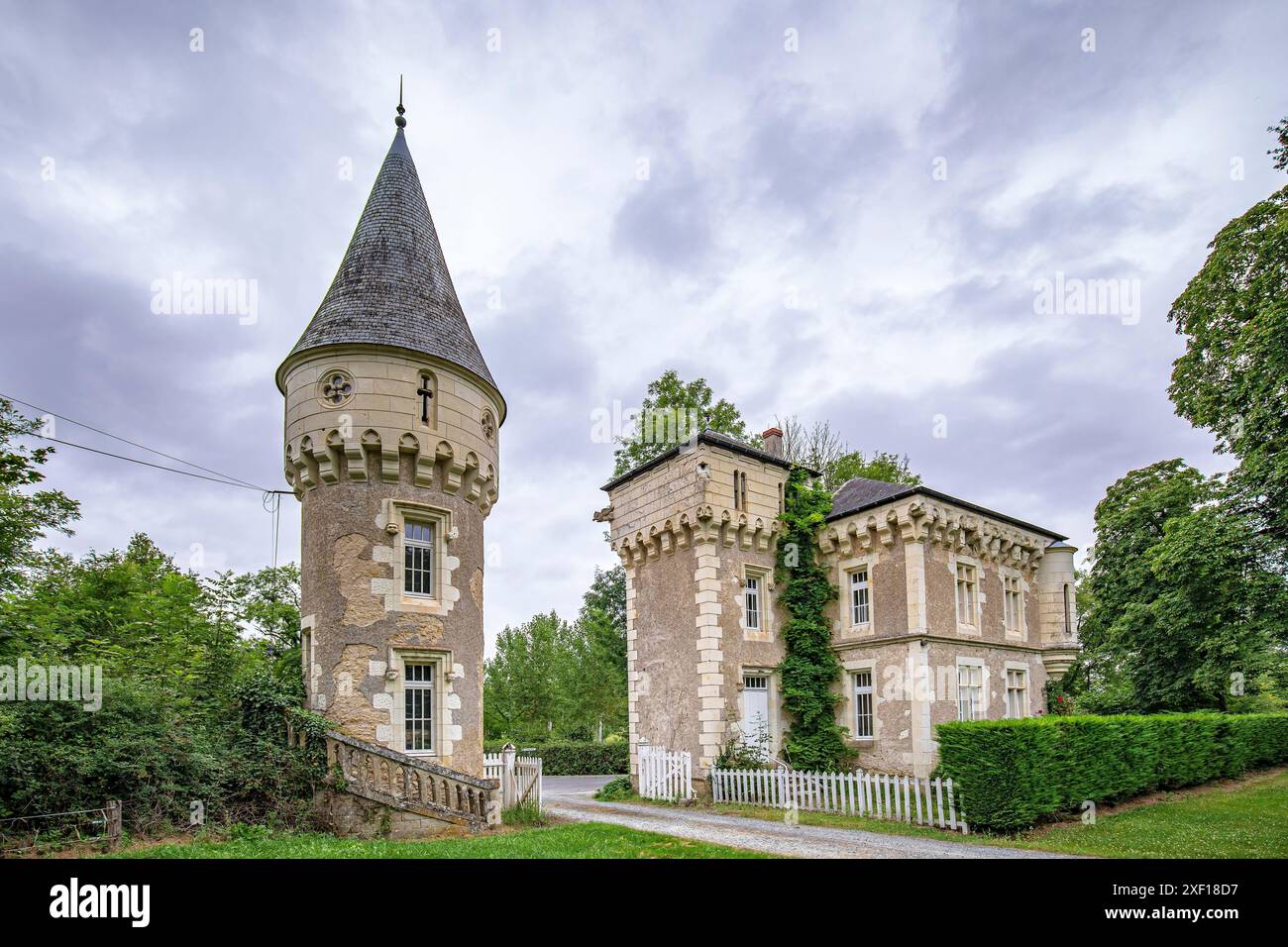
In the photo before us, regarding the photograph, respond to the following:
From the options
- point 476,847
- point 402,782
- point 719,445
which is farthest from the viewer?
point 719,445

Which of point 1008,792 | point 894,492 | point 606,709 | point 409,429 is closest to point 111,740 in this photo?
point 409,429

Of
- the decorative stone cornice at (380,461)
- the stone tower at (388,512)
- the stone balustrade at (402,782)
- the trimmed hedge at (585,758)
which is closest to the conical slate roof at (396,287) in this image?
the stone tower at (388,512)

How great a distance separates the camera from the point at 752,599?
68.7 feet

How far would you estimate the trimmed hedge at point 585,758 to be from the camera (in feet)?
105

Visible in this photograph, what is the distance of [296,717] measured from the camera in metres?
13.5

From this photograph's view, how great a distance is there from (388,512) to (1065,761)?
13.3m

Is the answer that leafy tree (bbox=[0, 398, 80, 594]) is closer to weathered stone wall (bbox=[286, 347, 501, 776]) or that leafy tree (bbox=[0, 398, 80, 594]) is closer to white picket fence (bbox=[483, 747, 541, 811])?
weathered stone wall (bbox=[286, 347, 501, 776])

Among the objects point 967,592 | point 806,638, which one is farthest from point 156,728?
point 967,592

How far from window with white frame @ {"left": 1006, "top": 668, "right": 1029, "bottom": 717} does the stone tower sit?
583 inches

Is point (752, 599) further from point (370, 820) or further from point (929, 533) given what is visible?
point (370, 820)

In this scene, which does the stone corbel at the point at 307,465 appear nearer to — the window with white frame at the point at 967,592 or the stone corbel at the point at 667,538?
the stone corbel at the point at 667,538
